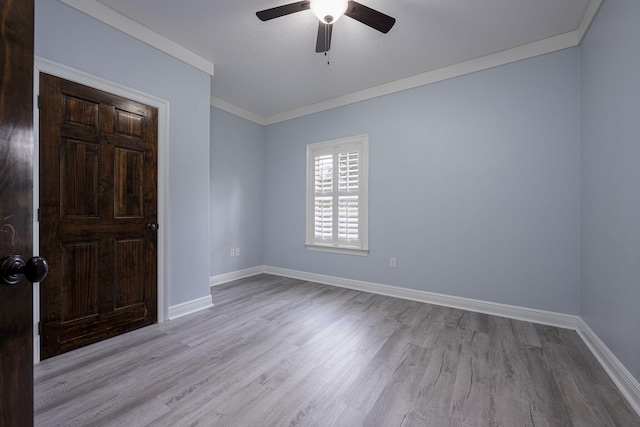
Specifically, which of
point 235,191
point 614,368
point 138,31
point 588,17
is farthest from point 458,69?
point 235,191

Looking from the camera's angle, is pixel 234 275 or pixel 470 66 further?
pixel 234 275

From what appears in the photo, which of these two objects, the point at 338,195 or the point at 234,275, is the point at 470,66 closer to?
the point at 338,195

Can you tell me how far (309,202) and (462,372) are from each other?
3.00m

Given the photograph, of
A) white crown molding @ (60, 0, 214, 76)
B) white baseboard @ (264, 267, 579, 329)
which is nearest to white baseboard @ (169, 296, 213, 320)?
white baseboard @ (264, 267, 579, 329)

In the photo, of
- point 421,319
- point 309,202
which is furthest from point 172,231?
point 421,319

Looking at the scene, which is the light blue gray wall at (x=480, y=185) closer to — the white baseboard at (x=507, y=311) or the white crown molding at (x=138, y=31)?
the white baseboard at (x=507, y=311)

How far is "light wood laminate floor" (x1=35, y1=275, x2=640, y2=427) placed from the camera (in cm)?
141

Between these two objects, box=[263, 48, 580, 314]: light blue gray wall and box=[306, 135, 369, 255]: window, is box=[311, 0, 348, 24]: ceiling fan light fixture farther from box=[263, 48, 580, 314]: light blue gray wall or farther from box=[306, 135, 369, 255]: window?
box=[306, 135, 369, 255]: window

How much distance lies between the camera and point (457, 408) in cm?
147

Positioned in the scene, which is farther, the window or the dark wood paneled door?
the window

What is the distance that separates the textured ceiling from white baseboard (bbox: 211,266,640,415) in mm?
2704

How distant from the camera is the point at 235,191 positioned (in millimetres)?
4250

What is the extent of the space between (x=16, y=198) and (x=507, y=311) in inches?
141

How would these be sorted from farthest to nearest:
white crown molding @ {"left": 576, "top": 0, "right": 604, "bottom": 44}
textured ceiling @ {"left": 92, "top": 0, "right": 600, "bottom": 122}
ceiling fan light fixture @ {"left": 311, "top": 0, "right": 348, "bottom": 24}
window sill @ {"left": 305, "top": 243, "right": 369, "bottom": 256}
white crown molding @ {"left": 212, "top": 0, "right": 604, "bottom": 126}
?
1. window sill @ {"left": 305, "top": 243, "right": 369, "bottom": 256}
2. white crown molding @ {"left": 212, "top": 0, "right": 604, "bottom": 126}
3. textured ceiling @ {"left": 92, "top": 0, "right": 600, "bottom": 122}
4. white crown molding @ {"left": 576, "top": 0, "right": 604, "bottom": 44}
5. ceiling fan light fixture @ {"left": 311, "top": 0, "right": 348, "bottom": 24}
